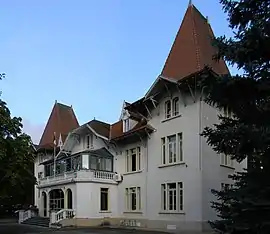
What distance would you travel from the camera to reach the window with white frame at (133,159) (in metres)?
37.0

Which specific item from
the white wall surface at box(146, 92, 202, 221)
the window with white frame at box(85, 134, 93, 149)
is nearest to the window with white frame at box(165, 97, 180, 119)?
the white wall surface at box(146, 92, 202, 221)

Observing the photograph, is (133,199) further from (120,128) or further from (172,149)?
(120,128)

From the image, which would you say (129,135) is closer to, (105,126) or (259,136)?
(105,126)

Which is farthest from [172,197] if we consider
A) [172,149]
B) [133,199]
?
[133,199]

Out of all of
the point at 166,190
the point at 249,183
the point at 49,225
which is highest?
the point at 249,183

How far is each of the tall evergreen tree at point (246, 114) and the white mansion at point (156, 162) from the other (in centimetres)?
1733

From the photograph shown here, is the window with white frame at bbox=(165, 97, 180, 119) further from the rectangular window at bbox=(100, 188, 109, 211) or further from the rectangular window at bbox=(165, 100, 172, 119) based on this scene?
the rectangular window at bbox=(100, 188, 109, 211)

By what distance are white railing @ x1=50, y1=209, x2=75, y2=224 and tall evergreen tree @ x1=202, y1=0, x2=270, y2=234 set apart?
28.2 metres

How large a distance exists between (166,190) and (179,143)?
149 inches

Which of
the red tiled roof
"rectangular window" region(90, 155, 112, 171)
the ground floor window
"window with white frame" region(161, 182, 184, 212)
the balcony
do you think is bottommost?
the ground floor window

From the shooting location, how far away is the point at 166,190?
3259cm

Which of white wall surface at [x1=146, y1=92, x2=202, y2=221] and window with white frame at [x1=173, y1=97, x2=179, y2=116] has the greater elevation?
window with white frame at [x1=173, y1=97, x2=179, y2=116]

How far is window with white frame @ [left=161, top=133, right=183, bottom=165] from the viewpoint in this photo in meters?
31.7

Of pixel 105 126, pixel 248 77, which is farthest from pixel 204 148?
pixel 248 77
